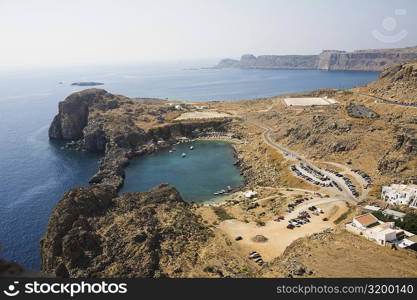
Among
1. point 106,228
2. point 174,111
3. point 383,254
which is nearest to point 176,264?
→ point 106,228

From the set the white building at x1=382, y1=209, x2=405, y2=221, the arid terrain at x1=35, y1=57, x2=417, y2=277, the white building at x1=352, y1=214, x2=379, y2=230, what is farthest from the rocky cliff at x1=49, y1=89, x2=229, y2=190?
the white building at x1=382, y1=209, x2=405, y2=221

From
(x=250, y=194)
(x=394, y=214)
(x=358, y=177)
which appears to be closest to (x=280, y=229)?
(x=394, y=214)

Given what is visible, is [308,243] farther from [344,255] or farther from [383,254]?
[383,254]

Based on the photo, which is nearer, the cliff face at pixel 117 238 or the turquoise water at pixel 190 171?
the cliff face at pixel 117 238

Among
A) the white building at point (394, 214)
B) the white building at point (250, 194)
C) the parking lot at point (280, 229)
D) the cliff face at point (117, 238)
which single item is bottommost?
the white building at point (250, 194)

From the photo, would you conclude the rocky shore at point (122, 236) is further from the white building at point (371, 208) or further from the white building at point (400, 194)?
the white building at point (400, 194)

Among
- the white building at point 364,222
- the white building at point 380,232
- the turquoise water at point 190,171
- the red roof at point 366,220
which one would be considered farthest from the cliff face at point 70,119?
the white building at point 380,232

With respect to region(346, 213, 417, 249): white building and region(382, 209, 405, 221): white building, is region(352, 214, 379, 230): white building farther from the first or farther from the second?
region(382, 209, 405, 221): white building
